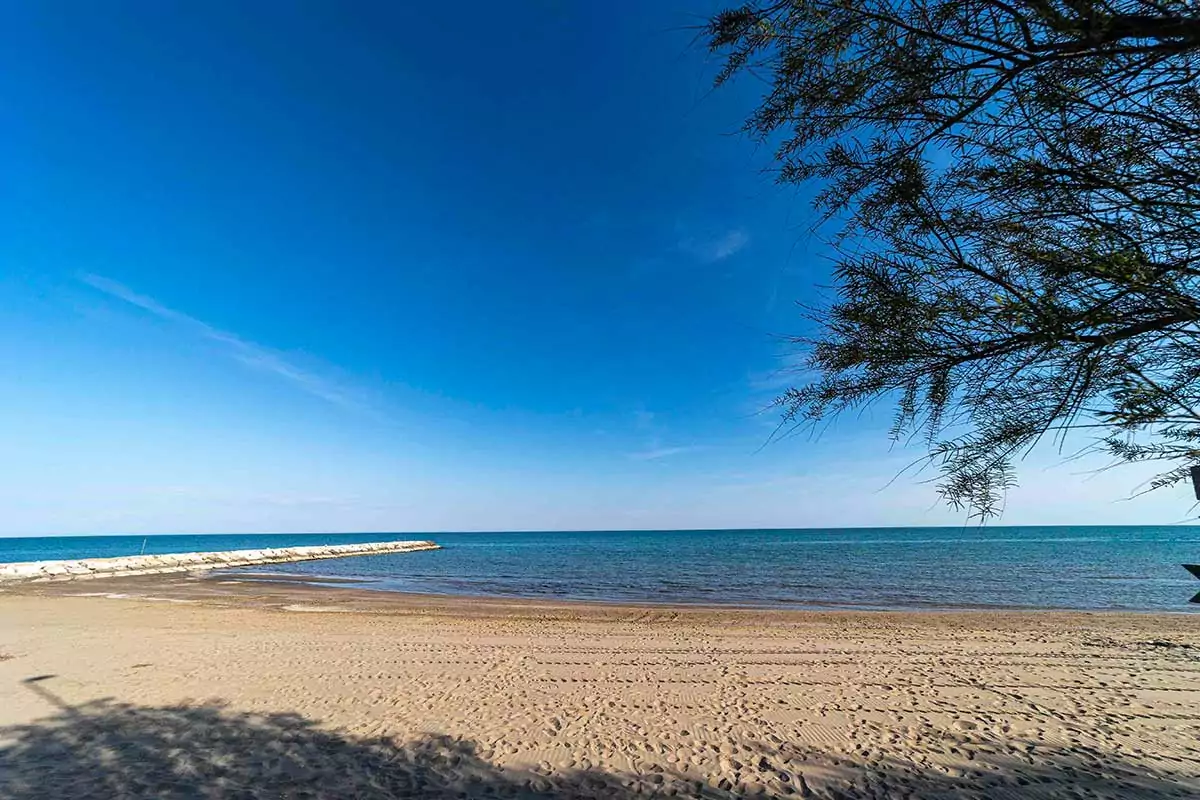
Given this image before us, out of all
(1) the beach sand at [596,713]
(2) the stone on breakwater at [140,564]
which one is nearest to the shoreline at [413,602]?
(2) the stone on breakwater at [140,564]

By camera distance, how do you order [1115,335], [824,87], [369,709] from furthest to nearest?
[369,709] < [824,87] < [1115,335]

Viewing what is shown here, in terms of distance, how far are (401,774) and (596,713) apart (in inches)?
94.6

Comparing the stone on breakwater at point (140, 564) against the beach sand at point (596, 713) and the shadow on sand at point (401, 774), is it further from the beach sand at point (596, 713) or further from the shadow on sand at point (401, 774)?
the shadow on sand at point (401, 774)

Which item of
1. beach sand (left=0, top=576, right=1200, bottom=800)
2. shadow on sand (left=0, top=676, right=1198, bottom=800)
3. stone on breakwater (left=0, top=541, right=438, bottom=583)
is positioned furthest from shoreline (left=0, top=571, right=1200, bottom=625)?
shadow on sand (left=0, top=676, right=1198, bottom=800)

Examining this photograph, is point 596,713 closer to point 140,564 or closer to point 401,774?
point 401,774

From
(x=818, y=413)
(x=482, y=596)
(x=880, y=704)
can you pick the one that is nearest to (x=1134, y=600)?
(x=880, y=704)

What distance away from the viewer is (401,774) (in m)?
4.99

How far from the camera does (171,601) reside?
1922cm

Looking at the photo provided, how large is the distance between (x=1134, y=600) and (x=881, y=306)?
2585cm

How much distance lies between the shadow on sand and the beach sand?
25mm

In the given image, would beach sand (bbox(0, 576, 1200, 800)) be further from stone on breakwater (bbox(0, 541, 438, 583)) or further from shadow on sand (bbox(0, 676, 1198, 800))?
stone on breakwater (bbox(0, 541, 438, 583))

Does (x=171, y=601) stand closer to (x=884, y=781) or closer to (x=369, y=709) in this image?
(x=369, y=709)

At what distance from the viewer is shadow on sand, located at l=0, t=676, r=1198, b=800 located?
4.66 m

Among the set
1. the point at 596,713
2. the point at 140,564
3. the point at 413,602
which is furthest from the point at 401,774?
the point at 140,564
